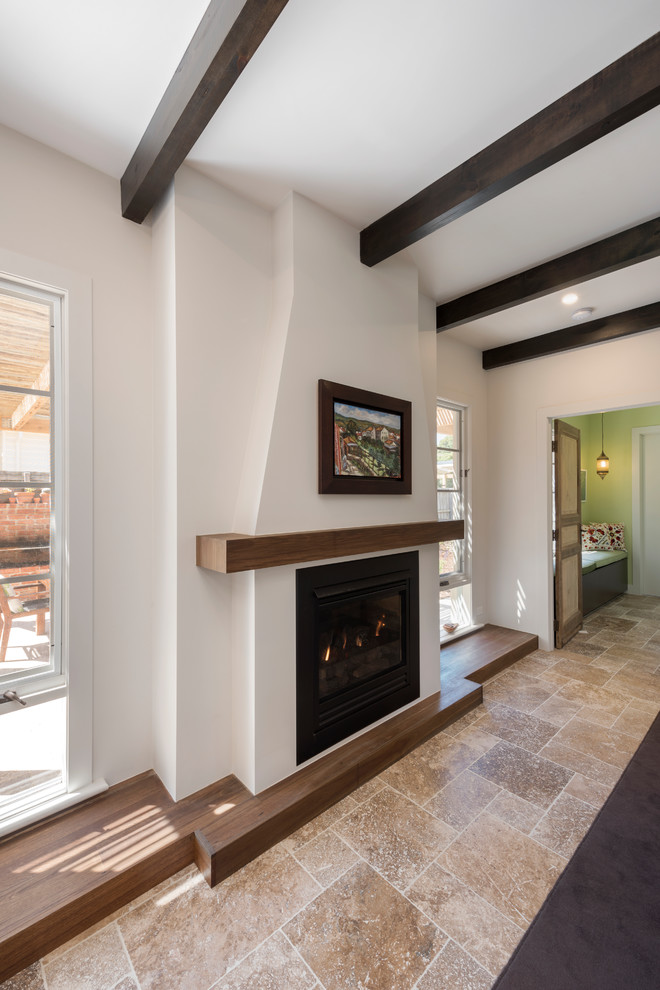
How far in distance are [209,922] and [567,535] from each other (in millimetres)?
3933

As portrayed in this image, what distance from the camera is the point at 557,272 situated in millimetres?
2625

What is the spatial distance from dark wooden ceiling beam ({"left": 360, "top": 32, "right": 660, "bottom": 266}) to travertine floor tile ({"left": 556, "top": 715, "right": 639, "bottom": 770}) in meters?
2.87

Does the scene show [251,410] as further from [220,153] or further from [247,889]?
[247,889]

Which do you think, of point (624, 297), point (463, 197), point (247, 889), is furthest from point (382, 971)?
point (624, 297)

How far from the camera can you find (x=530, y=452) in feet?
13.2

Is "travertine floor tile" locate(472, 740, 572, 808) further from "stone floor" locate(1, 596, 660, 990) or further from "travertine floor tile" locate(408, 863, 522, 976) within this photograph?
"travertine floor tile" locate(408, 863, 522, 976)

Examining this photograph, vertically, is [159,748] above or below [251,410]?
below

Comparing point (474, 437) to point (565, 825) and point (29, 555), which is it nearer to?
point (565, 825)

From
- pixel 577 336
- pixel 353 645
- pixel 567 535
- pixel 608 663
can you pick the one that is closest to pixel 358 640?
pixel 353 645

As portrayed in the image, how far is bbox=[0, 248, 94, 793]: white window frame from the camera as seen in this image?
1.77m

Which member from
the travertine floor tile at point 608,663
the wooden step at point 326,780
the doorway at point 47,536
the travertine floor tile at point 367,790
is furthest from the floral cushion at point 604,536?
the doorway at point 47,536

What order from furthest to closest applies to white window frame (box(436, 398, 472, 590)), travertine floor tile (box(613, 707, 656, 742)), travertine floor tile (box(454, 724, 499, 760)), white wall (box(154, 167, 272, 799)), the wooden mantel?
white window frame (box(436, 398, 472, 590)) < travertine floor tile (box(613, 707, 656, 742)) < travertine floor tile (box(454, 724, 499, 760)) < white wall (box(154, 167, 272, 799)) < the wooden mantel

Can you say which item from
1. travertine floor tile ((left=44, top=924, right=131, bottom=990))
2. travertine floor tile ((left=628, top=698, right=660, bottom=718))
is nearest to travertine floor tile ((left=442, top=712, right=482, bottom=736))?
travertine floor tile ((left=628, top=698, right=660, bottom=718))

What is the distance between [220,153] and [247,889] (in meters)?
2.91
